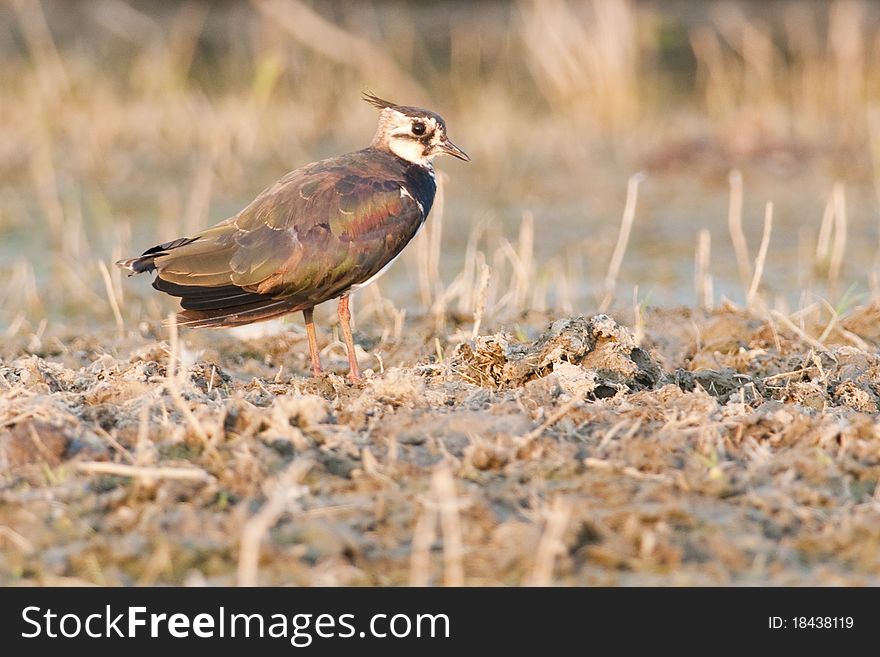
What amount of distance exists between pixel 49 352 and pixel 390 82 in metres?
7.81

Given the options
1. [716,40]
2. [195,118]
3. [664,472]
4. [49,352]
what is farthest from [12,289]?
[716,40]

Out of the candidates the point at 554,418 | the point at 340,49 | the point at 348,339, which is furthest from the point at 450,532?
the point at 340,49

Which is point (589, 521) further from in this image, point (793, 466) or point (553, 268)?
point (553, 268)

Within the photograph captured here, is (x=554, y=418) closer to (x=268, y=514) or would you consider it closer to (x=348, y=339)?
(x=268, y=514)

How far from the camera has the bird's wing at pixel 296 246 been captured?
18.4 ft

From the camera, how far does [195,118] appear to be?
1295 cm

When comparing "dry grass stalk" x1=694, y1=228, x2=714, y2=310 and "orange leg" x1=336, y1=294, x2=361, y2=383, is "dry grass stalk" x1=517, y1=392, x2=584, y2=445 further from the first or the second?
"dry grass stalk" x1=694, y1=228, x2=714, y2=310

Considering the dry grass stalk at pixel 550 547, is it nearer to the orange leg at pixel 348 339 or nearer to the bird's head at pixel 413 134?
the orange leg at pixel 348 339

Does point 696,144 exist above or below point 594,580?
above

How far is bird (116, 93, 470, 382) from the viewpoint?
561 cm

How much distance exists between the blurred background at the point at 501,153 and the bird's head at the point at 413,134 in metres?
0.69

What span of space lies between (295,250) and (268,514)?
89.2 inches

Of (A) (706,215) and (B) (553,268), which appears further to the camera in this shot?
(A) (706,215)

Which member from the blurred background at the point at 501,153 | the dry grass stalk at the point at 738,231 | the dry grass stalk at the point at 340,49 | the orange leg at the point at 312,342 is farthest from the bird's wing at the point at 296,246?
the dry grass stalk at the point at 340,49
